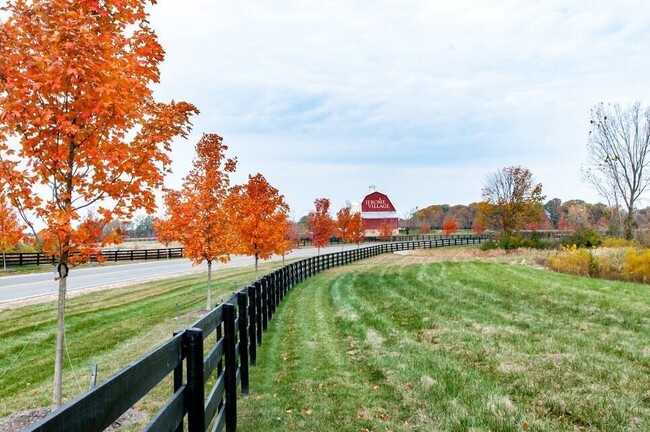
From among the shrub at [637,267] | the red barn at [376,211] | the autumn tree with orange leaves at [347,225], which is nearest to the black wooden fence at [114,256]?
the autumn tree with orange leaves at [347,225]

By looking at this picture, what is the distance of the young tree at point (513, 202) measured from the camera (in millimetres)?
54594

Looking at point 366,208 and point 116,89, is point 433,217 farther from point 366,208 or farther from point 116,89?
point 116,89

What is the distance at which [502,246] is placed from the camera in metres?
48.8

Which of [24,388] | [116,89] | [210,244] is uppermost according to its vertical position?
[116,89]

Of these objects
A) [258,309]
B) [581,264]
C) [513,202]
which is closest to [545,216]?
[513,202]

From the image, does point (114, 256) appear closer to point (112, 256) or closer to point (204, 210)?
point (112, 256)

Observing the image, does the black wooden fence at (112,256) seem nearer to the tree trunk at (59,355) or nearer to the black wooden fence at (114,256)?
the black wooden fence at (114,256)

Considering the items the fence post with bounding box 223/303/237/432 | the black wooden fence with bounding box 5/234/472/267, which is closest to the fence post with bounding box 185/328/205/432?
the fence post with bounding box 223/303/237/432

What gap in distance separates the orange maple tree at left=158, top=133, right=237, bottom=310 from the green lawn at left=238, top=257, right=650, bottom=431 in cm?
346

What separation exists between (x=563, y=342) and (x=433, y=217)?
138m

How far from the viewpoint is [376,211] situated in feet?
326

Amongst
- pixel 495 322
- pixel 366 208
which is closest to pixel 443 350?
pixel 495 322

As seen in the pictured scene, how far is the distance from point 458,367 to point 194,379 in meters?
5.07

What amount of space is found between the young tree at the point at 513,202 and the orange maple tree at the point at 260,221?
36627 mm
